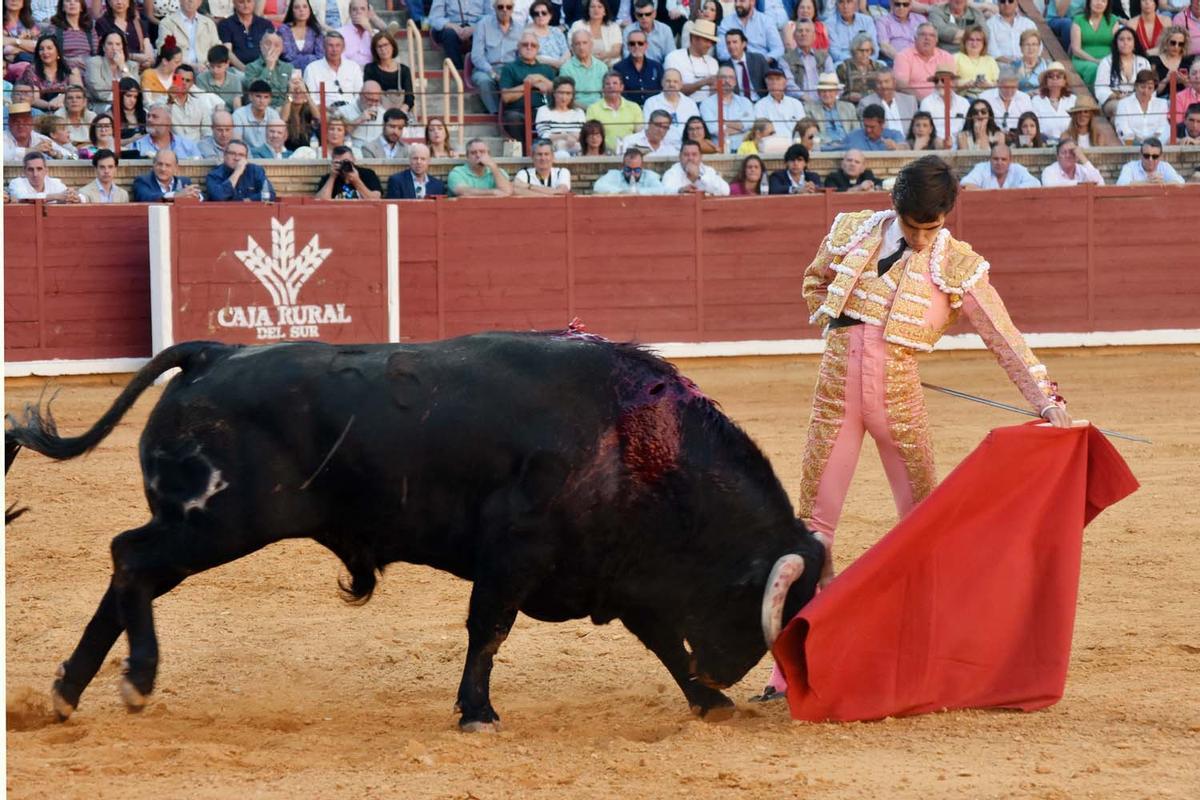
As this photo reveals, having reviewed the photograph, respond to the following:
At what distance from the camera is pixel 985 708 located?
3703 millimetres

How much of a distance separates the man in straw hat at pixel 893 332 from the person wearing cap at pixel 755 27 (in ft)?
29.8

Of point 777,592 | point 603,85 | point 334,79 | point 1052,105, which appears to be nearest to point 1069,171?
point 1052,105

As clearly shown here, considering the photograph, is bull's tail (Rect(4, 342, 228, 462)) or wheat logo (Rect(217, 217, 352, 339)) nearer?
bull's tail (Rect(4, 342, 228, 462))

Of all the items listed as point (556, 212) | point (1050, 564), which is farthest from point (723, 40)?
point (1050, 564)

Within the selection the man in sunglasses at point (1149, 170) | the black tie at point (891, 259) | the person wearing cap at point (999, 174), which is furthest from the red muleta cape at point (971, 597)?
the man in sunglasses at point (1149, 170)

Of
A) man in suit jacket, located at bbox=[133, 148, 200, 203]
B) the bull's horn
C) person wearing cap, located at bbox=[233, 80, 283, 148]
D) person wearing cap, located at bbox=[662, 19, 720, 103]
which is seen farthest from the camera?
person wearing cap, located at bbox=[662, 19, 720, 103]

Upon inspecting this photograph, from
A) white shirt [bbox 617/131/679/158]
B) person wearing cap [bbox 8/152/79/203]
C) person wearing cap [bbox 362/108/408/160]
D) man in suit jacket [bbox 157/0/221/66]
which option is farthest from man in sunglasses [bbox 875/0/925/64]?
person wearing cap [bbox 8/152/79/203]

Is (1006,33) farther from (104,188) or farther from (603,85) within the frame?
(104,188)

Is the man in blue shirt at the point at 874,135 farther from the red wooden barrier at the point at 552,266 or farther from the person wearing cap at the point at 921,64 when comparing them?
the red wooden barrier at the point at 552,266

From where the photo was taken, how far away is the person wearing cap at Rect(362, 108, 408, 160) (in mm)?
10984

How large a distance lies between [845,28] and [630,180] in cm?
281

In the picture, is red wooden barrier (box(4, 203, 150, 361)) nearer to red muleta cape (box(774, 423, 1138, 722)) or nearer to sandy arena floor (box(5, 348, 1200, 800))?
sandy arena floor (box(5, 348, 1200, 800))

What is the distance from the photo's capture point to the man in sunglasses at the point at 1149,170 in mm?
11945

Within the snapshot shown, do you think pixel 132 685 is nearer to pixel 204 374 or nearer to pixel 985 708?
→ pixel 204 374
